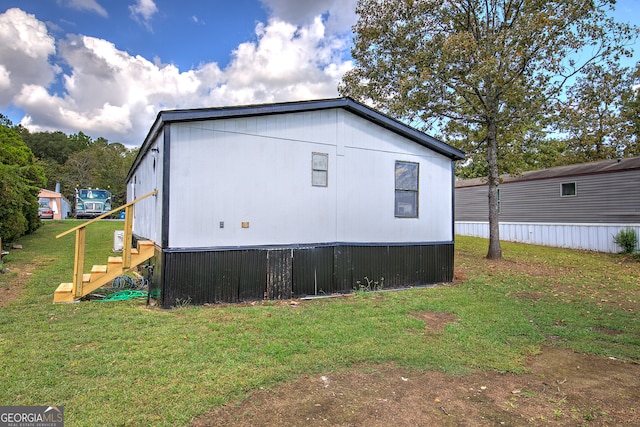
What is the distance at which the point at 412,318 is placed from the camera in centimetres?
548

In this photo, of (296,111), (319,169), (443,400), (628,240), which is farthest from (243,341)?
(628,240)

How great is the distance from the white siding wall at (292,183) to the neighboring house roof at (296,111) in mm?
125

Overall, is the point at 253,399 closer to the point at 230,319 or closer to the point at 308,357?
the point at 308,357

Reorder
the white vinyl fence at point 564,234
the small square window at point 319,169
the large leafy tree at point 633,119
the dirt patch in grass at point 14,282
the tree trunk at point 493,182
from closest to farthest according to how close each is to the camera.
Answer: the dirt patch in grass at point 14,282, the small square window at point 319,169, the tree trunk at point 493,182, the white vinyl fence at point 564,234, the large leafy tree at point 633,119

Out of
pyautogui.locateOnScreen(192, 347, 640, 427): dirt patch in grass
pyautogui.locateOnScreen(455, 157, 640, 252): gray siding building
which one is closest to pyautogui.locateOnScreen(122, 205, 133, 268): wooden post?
pyautogui.locateOnScreen(192, 347, 640, 427): dirt patch in grass

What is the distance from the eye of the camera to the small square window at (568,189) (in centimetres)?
1658

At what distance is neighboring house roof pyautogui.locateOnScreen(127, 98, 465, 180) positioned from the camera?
582 cm

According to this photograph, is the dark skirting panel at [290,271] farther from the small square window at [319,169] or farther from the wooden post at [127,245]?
the small square window at [319,169]

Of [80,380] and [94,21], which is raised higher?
[94,21]

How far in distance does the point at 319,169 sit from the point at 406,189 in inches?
Answer: 87.6

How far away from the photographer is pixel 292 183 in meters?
6.83

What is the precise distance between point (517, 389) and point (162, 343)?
12.1 feet

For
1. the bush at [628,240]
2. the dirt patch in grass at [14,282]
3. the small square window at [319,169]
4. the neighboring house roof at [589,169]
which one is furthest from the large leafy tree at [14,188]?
the bush at [628,240]

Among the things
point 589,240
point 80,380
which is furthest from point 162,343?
point 589,240
